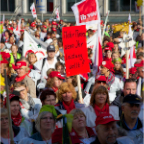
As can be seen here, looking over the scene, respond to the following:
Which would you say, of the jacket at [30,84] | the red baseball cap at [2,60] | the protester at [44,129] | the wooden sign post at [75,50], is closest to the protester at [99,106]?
the protester at [44,129]

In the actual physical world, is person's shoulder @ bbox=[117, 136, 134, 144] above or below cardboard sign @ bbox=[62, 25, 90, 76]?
below

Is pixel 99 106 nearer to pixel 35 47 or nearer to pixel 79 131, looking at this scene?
pixel 79 131

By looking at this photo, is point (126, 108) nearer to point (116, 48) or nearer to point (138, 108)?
point (138, 108)

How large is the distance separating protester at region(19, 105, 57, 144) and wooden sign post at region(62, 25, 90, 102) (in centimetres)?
180

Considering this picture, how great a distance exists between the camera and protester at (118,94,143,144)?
3.29m

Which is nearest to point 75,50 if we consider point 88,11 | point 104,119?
point 88,11

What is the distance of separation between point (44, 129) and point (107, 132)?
0.64 metres

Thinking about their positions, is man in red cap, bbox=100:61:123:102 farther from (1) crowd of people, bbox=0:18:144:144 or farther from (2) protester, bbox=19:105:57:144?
(2) protester, bbox=19:105:57:144

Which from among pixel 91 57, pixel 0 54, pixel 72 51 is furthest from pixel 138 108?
pixel 91 57

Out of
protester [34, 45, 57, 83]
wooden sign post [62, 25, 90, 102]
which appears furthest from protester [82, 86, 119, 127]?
protester [34, 45, 57, 83]

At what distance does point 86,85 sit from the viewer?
5430 millimetres

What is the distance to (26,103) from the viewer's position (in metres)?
4.19

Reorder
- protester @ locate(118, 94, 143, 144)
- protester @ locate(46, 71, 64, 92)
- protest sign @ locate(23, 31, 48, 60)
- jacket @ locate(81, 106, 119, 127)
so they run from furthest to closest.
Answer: protest sign @ locate(23, 31, 48, 60) < protester @ locate(46, 71, 64, 92) < jacket @ locate(81, 106, 119, 127) < protester @ locate(118, 94, 143, 144)

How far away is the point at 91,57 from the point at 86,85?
165 cm
